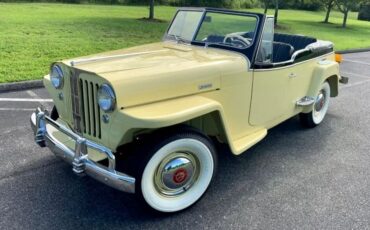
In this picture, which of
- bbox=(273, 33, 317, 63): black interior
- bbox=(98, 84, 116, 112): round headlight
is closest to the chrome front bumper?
bbox=(98, 84, 116, 112): round headlight

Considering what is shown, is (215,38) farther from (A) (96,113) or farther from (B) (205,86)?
(A) (96,113)

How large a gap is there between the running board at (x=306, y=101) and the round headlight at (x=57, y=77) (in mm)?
2607

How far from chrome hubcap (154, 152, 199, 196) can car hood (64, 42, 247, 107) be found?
1.58 ft

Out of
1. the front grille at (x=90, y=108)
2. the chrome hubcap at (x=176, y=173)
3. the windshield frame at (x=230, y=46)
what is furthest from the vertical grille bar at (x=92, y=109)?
the windshield frame at (x=230, y=46)

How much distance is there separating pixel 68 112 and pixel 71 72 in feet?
1.32

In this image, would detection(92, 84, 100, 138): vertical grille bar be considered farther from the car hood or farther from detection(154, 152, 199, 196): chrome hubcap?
detection(154, 152, 199, 196): chrome hubcap

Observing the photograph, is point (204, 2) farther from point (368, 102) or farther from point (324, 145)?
point (324, 145)

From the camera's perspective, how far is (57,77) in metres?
2.94

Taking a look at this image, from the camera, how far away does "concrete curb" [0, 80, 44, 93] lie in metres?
5.52

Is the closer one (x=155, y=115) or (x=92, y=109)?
(x=155, y=115)

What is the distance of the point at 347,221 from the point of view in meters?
2.75

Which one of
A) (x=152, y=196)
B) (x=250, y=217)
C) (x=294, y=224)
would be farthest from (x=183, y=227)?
(x=294, y=224)

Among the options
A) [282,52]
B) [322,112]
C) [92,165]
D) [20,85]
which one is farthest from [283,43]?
[20,85]

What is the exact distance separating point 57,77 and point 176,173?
4.22ft
